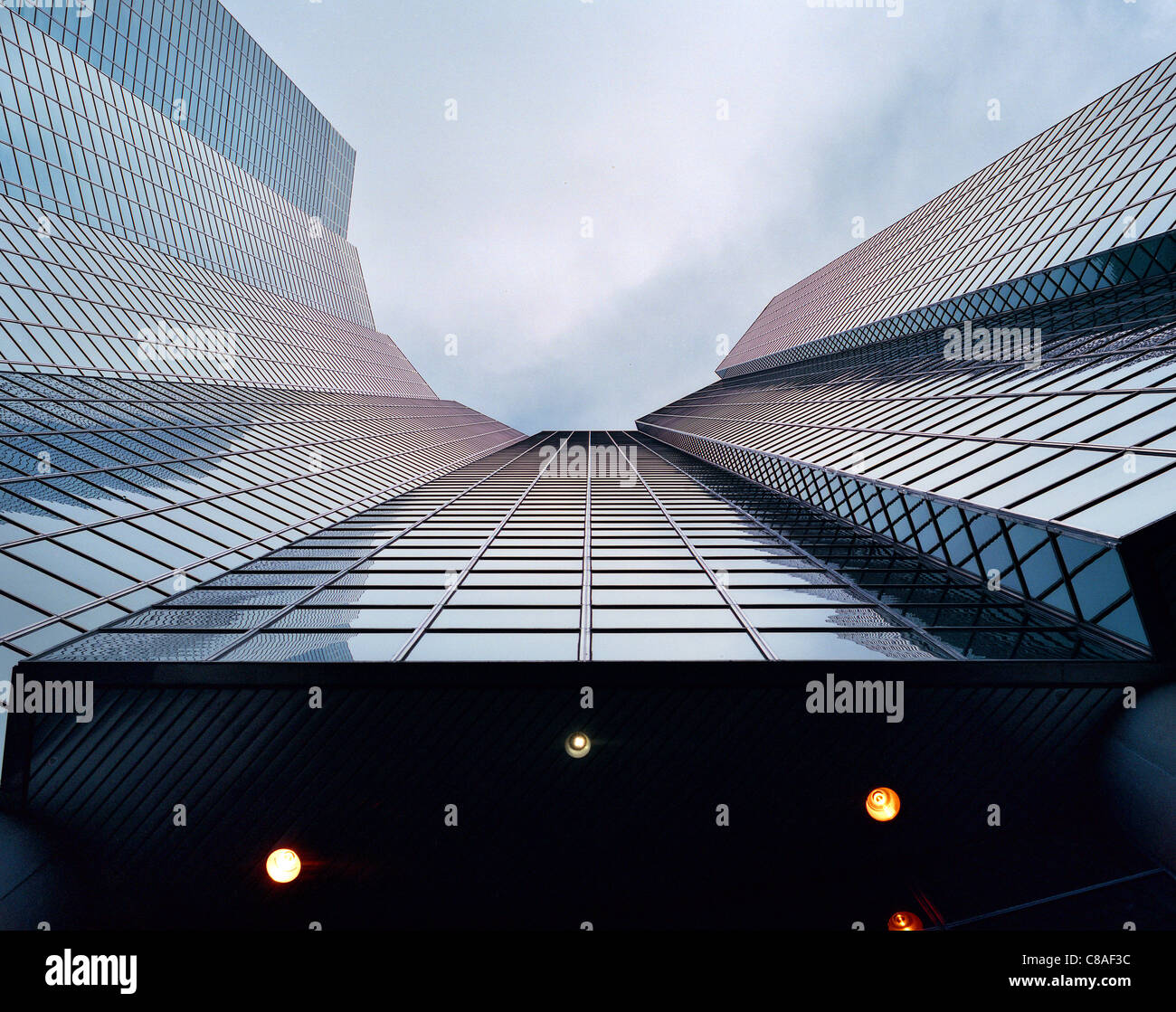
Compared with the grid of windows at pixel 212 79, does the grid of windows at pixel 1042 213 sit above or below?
below

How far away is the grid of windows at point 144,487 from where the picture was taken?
41.1 ft

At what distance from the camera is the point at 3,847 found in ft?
28.5

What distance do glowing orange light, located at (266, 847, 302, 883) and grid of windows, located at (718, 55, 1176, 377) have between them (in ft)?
134

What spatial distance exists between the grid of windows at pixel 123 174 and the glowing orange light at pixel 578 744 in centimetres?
4451

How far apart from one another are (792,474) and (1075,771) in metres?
19.3

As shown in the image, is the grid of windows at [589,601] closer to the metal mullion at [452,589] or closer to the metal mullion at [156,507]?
the metal mullion at [452,589]

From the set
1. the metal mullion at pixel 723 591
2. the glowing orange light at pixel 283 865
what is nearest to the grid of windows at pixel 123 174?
the metal mullion at pixel 723 591

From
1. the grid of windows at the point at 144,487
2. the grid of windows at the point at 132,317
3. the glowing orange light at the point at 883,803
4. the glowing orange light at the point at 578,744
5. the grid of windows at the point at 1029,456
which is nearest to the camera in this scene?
the glowing orange light at the point at 578,744

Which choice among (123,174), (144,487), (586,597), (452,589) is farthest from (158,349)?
(586,597)

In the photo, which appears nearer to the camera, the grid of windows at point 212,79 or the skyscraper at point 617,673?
the skyscraper at point 617,673

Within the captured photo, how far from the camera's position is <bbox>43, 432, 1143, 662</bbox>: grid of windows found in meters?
10.4

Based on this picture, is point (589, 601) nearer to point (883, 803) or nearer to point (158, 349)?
point (883, 803)
